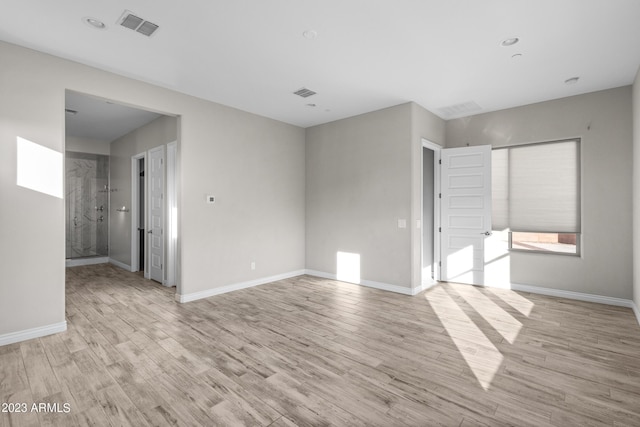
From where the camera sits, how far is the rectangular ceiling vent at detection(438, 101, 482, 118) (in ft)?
16.6

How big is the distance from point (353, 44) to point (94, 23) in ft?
7.98

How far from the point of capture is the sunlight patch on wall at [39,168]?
3225 millimetres

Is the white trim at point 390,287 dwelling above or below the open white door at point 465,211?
below

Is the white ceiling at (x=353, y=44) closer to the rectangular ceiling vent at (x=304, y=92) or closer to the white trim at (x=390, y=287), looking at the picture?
the rectangular ceiling vent at (x=304, y=92)

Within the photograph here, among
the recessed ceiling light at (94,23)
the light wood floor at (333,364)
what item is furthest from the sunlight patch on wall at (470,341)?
the recessed ceiling light at (94,23)

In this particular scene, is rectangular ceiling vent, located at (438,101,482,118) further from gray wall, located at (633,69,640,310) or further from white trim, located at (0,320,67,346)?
white trim, located at (0,320,67,346)

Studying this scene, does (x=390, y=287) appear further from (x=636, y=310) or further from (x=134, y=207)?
(x=134, y=207)

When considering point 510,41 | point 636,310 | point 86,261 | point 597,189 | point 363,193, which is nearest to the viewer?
point 510,41

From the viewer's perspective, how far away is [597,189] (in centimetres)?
447

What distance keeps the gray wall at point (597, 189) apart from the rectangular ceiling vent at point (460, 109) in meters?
0.80

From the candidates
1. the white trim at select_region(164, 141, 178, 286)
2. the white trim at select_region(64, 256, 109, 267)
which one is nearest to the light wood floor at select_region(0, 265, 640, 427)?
the white trim at select_region(164, 141, 178, 286)

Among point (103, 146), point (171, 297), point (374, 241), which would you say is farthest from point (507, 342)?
point (103, 146)

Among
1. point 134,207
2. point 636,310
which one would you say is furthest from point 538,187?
point 134,207

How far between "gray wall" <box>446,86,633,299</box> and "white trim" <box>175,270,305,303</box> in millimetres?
4106
